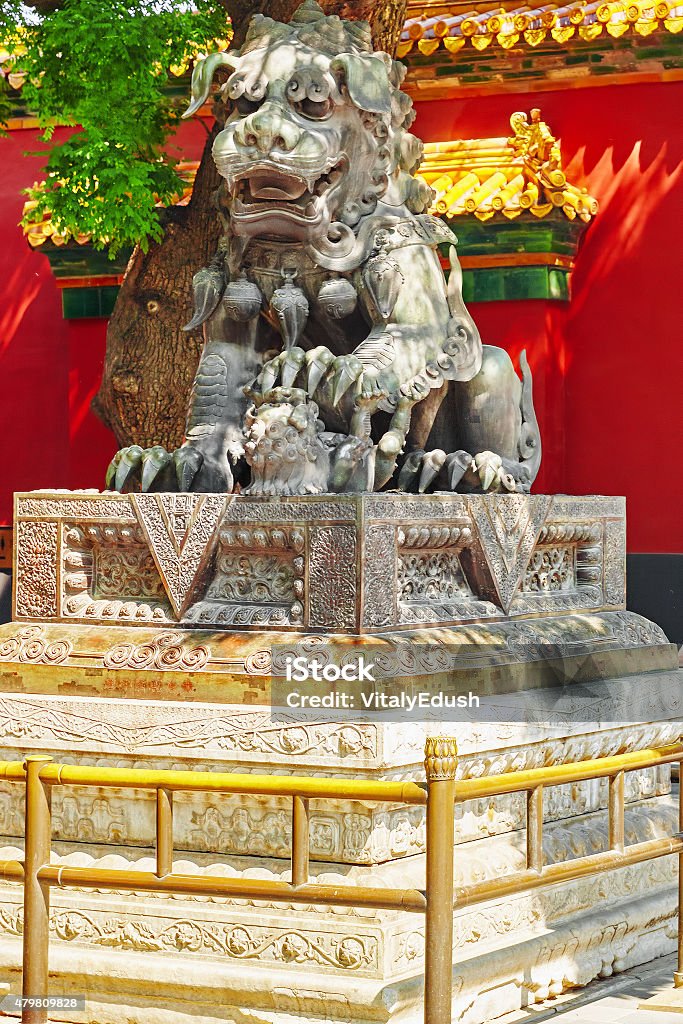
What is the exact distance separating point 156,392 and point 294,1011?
4889 millimetres

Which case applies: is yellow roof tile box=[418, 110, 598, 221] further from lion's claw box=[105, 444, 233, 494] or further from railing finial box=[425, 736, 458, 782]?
railing finial box=[425, 736, 458, 782]

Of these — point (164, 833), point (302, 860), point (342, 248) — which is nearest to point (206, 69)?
point (342, 248)

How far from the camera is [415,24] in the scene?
11164mm

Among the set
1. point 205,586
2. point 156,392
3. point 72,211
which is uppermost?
point 72,211

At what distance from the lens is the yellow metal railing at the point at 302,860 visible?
13.3ft

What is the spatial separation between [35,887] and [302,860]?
0.68 metres

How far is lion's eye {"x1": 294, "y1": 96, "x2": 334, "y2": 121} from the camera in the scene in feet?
18.1

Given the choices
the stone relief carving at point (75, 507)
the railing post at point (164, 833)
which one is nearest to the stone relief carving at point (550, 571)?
the stone relief carving at point (75, 507)

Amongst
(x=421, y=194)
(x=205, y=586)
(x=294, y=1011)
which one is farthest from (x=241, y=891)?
(x=421, y=194)

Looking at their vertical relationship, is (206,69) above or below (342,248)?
above

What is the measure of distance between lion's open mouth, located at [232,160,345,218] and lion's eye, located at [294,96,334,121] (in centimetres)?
15

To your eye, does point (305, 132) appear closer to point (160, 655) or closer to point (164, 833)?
point (160, 655)

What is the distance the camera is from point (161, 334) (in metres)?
9.14

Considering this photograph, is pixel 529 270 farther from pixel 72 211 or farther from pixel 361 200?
pixel 361 200
